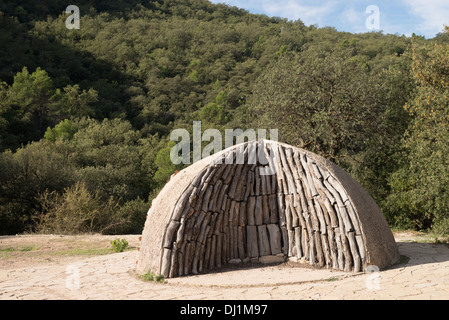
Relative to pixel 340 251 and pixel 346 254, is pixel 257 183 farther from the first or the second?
pixel 346 254

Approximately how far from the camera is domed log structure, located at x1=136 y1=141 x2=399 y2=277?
6.75m

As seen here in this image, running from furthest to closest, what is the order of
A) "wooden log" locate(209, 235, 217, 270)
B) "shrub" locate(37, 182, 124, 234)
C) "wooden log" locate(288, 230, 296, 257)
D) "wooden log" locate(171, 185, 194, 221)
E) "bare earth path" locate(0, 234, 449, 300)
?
"shrub" locate(37, 182, 124, 234) < "wooden log" locate(288, 230, 296, 257) < "wooden log" locate(209, 235, 217, 270) < "wooden log" locate(171, 185, 194, 221) < "bare earth path" locate(0, 234, 449, 300)

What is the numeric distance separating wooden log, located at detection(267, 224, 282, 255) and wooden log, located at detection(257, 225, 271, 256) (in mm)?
71

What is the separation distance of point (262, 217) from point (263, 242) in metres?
0.44

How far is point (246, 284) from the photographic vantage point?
6230 millimetres

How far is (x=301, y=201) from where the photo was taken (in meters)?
7.41

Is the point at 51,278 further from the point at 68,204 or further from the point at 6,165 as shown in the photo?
the point at 6,165

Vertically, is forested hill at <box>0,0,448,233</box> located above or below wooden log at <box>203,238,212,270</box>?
above

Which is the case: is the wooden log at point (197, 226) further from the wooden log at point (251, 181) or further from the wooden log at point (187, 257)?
the wooden log at point (251, 181)

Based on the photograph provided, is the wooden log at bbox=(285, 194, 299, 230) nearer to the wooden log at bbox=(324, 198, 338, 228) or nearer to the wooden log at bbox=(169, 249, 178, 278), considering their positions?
the wooden log at bbox=(324, 198, 338, 228)

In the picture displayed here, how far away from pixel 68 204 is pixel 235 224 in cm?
Answer: 850

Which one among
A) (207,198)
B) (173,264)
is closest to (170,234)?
(173,264)

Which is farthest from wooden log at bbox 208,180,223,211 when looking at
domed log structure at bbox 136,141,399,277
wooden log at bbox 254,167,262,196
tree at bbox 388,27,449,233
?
tree at bbox 388,27,449,233
